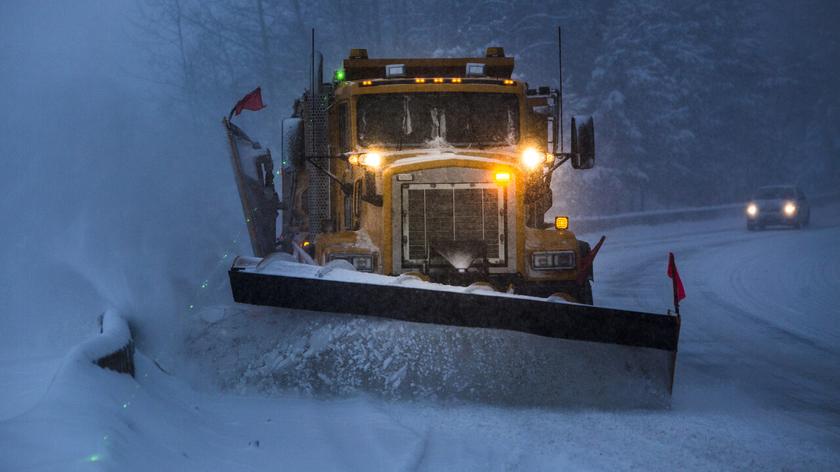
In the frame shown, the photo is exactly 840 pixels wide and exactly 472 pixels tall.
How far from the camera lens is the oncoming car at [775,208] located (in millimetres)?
30734

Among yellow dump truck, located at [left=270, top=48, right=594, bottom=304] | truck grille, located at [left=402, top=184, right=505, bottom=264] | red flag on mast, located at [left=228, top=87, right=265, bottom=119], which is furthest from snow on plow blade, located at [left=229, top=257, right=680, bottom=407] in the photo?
red flag on mast, located at [left=228, top=87, right=265, bottom=119]

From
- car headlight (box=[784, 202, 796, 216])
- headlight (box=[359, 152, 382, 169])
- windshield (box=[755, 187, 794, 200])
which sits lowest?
car headlight (box=[784, 202, 796, 216])

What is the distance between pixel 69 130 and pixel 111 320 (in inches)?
332

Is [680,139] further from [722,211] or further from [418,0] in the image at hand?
[418,0]

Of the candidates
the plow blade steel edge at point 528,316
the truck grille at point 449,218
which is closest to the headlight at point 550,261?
the truck grille at point 449,218

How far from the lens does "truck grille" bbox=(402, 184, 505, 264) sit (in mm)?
7355

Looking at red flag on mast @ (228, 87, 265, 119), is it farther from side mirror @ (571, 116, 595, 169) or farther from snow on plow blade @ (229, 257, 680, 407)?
snow on plow blade @ (229, 257, 680, 407)

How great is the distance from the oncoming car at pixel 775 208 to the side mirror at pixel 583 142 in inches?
980

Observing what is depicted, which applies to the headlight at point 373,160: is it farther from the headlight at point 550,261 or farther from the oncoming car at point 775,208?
the oncoming car at point 775,208

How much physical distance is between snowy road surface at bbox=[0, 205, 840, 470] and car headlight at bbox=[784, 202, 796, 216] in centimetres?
2459

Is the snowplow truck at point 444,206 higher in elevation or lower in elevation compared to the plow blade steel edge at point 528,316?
higher

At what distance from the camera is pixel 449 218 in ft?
24.2

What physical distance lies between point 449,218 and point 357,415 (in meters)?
→ 2.57

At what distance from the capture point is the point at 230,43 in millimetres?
38312
